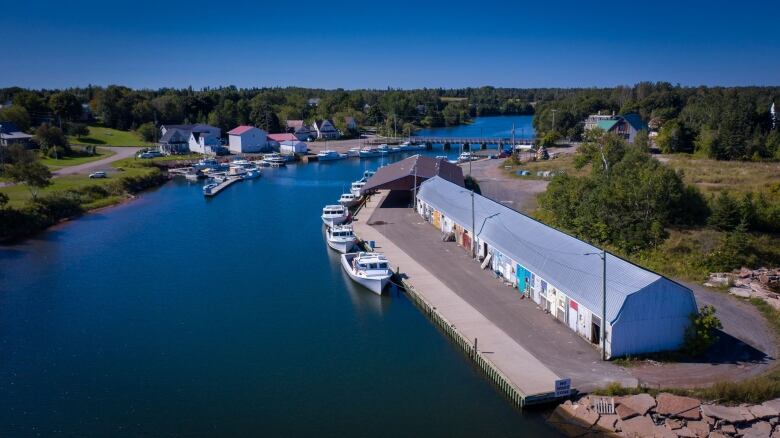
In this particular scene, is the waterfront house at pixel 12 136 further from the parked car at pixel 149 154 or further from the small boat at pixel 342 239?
the small boat at pixel 342 239

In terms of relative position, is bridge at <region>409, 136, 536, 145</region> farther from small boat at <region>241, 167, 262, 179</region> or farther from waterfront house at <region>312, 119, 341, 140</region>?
small boat at <region>241, 167, 262, 179</region>

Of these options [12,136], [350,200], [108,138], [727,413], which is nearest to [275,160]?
[108,138]

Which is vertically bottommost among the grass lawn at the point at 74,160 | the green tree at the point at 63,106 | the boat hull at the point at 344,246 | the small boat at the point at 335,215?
the boat hull at the point at 344,246

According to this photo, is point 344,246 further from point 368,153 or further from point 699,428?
point 368,153

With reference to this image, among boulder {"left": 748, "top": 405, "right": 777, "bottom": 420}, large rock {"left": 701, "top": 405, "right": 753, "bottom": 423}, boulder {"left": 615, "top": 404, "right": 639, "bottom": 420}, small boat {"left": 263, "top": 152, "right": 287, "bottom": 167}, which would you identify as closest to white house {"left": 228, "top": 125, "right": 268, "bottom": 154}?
small boat {"left": 263, "top": 152, "right": 287, "bottom": 167}

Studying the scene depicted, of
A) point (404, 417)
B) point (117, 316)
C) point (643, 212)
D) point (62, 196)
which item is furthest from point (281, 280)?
point (62, 196)

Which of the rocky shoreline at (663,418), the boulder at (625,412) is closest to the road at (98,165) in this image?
the rocky shoreline at (663,418)
